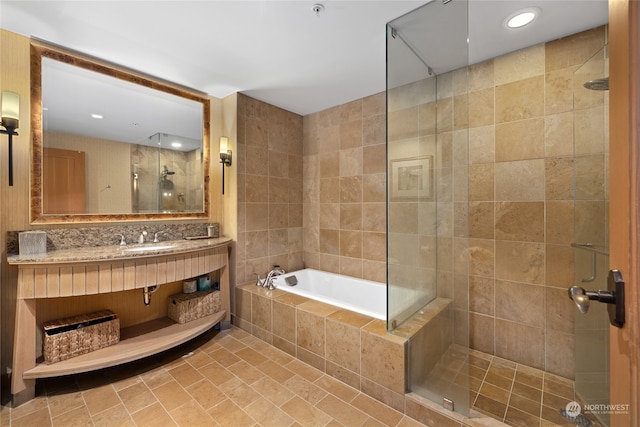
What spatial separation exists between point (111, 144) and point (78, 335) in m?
1.48

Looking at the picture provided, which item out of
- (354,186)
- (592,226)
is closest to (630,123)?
(592,226)

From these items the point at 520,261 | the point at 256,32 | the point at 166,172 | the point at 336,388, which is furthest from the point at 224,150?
the point at 520,261

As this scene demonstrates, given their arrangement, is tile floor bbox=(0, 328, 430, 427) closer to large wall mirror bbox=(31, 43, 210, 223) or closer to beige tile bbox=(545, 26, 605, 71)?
large wall mirror bbox=(31, 43, 210, 223)

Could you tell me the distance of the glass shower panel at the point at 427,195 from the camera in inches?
64.7

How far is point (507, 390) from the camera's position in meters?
1.76

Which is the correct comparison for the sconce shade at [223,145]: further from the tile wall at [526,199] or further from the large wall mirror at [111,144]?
the tile wall at [526,199]

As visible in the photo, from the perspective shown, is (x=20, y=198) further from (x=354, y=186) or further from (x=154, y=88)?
(x=354, y=186)

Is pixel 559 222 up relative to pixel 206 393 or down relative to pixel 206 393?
up

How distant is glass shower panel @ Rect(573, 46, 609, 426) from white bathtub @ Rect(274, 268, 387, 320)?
1.39 meters

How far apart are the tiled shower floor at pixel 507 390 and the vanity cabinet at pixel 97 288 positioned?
188 cm

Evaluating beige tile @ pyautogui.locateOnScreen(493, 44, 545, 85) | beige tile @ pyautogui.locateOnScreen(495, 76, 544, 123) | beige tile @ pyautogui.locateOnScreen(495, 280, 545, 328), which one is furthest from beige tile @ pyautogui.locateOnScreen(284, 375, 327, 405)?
beige tile @ pyautogui.locateOnScreen(493, 44, 545, 85)

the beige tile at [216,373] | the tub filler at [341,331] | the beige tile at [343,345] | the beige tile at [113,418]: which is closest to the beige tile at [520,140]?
the tub filler at [341,331]

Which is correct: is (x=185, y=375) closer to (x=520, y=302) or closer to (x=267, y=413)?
(x=267, y=413)

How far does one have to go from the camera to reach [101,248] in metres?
2.04
